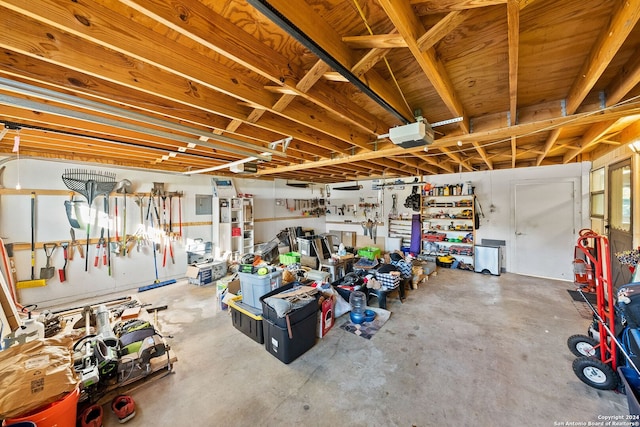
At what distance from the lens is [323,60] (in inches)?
53.2

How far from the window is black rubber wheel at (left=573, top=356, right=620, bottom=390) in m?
3.47

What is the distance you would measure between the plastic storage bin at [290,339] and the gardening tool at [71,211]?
162 inches

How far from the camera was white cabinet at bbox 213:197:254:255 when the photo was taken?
5691mm

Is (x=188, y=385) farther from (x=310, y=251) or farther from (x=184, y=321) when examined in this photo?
(x=310, y=251)

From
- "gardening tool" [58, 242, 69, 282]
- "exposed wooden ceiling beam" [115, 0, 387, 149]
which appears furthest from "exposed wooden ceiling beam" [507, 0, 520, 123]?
"gardening tool" [58, 242, 69, 282]

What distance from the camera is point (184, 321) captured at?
336 cm

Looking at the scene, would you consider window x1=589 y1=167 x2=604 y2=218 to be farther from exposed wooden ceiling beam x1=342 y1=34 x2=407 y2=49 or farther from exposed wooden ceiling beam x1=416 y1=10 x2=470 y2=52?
exposed wooden ceiling beam x1=342 y1=34 x2=407 y2=49

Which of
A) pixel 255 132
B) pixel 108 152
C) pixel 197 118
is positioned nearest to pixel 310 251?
pixel 255 132

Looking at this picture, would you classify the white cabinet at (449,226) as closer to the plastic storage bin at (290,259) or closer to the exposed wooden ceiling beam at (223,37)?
the plastic storage bin at (290,259)

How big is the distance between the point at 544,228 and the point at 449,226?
184 cm

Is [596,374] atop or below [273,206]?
below

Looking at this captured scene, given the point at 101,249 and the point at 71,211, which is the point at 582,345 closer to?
the point at 101,249

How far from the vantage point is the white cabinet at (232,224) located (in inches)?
224

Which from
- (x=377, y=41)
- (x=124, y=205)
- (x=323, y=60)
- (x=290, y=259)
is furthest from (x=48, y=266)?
(x=377, y=41)
